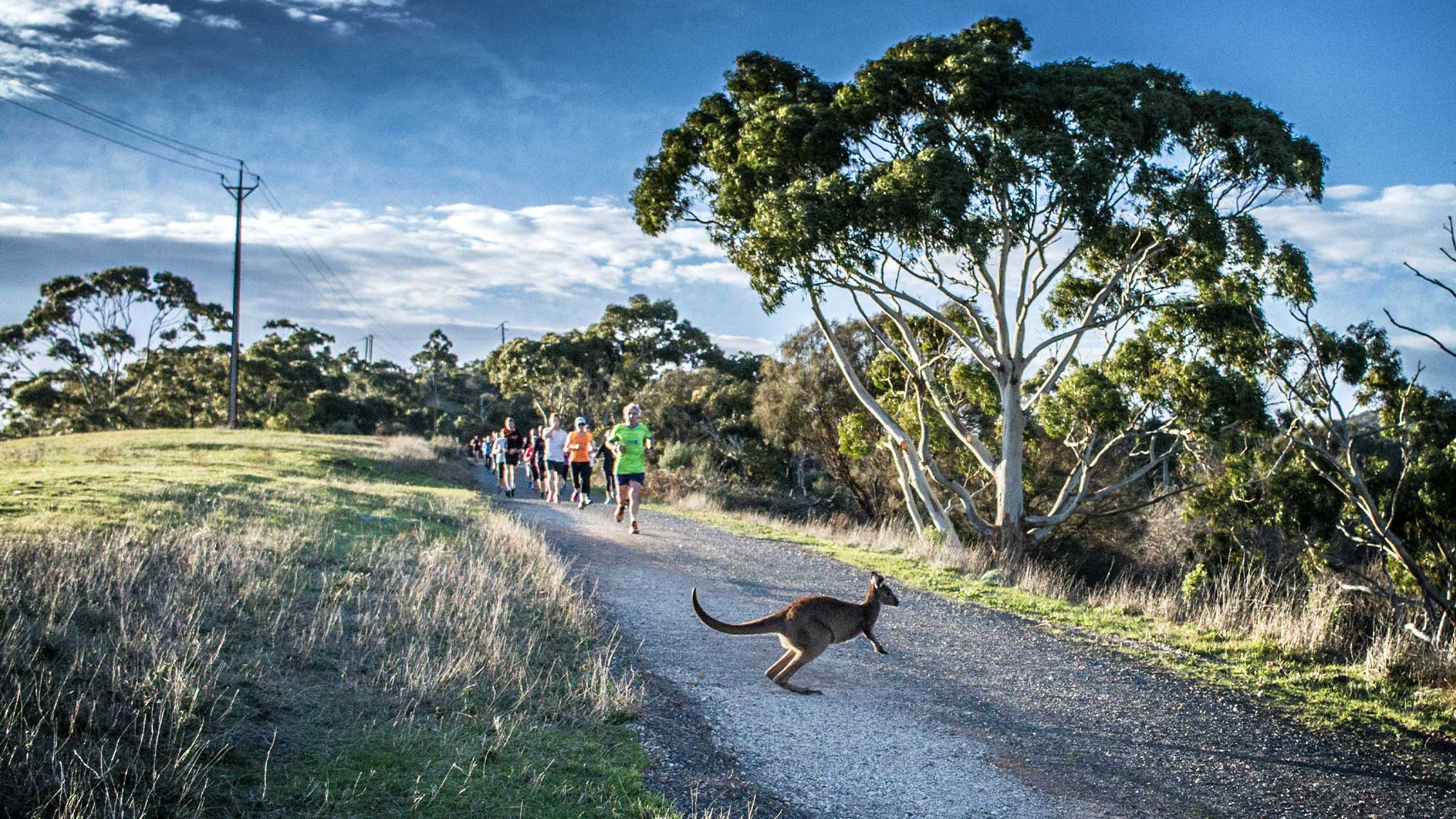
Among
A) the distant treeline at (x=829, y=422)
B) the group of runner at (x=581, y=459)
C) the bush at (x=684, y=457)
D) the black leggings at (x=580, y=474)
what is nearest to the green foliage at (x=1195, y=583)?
the distant treeline at (x=829, y=422)

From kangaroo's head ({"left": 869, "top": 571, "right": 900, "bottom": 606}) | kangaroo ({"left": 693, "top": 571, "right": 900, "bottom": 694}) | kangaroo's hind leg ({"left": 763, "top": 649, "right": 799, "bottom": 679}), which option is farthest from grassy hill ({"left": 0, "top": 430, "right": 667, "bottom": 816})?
kangaroo's head ({"left": 869, "top": 571, "right": 900, "bottom": 606})

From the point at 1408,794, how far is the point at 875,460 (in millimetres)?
22447

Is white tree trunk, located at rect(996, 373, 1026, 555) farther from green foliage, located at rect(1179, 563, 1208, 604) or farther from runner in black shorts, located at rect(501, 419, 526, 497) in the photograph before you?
runner in black shorts, located at rect(501, 419, 526, 497)

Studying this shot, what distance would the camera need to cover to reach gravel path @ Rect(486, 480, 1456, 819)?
4.93 metres

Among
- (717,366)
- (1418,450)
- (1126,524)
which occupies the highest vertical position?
(717,366)

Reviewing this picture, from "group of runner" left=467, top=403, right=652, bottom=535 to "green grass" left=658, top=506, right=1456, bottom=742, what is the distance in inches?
166

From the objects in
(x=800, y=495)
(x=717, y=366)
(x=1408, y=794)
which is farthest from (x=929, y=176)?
(x=717, y=366)

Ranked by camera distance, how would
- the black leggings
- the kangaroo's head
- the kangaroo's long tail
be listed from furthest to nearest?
the black leggings → the kangaroo's head → the kangaroo's long tail

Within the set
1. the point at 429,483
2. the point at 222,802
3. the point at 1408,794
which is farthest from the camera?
the point at 429,483

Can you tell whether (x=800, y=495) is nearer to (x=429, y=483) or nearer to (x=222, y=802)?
(x=429, y=483)

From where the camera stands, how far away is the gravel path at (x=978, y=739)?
4.93 m

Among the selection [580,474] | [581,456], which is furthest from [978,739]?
[580,474]

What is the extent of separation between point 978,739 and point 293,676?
14.7 ft

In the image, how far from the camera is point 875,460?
27656mm
